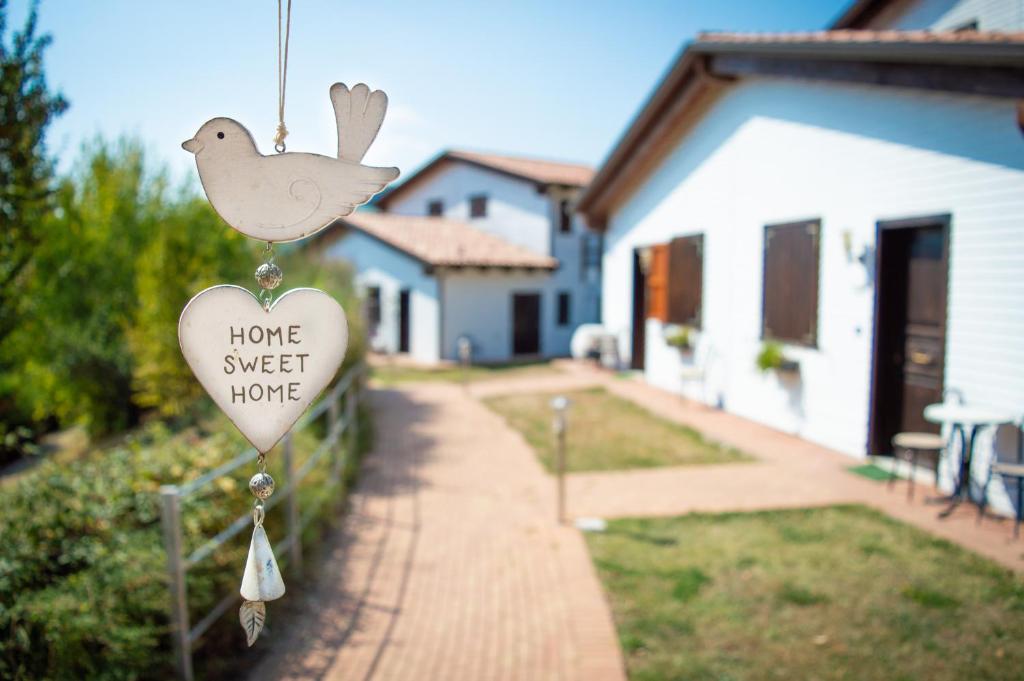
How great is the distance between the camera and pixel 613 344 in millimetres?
13945

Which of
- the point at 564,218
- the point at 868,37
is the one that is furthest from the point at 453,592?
the point at 564,218

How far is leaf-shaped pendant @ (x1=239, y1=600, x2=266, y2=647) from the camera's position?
126 centimetres

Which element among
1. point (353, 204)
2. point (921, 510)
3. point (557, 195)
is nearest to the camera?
point (353, 204)

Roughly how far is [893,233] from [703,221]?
148 inches

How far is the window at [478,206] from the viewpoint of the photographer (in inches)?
821

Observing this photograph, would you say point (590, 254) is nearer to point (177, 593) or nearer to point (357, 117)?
point (177, 593)

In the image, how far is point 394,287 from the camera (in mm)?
18531

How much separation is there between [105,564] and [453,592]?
213 centimetres

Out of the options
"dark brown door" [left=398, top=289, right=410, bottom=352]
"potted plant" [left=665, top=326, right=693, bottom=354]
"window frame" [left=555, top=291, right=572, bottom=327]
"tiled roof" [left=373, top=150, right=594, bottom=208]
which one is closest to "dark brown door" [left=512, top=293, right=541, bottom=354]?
"window frame" [left=555, top=291, right=572, bottom=327]

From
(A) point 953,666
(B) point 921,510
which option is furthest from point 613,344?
(A) point 953,666

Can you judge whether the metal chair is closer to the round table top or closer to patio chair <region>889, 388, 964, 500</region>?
patio chair <region>889, 388, 964, 500</region>

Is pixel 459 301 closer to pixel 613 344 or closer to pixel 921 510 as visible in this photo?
pixel 613 344

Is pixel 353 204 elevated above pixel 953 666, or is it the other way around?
pixel 353 204

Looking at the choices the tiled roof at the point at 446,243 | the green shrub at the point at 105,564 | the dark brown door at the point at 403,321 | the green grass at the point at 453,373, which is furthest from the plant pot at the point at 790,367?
the dark brown door at the point at 403,321
